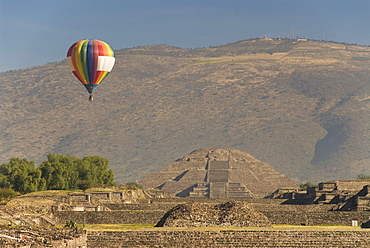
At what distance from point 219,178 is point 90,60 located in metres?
76.2

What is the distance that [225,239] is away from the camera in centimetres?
5578

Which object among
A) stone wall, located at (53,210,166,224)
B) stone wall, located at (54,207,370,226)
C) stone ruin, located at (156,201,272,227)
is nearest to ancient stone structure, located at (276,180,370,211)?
stone wall, located at (54,207,370,226)

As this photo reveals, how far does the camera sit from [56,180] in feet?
348

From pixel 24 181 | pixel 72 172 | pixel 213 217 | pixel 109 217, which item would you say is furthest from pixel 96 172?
pixel 213 217

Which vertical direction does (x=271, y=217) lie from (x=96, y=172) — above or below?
below

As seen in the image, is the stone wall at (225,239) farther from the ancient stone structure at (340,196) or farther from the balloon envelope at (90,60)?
the balloon envelope at (90,60)

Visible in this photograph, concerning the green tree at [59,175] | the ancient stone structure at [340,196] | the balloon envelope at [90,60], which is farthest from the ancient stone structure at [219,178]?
the balloon envelope at [90,60]

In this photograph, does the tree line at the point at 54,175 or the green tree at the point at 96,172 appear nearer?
the tree line at the point at 54,175

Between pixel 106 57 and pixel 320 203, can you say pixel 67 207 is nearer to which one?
pixel 106 57

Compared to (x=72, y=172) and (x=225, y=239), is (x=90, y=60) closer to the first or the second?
(x=72, y=172)

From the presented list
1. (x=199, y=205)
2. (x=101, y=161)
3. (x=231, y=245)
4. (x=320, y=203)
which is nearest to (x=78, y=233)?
(x=231, y=245)

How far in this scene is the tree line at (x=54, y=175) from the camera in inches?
3905

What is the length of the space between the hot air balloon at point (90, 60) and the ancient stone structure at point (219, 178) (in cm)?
6072

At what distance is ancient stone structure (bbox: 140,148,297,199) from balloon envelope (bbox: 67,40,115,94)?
60717mm
